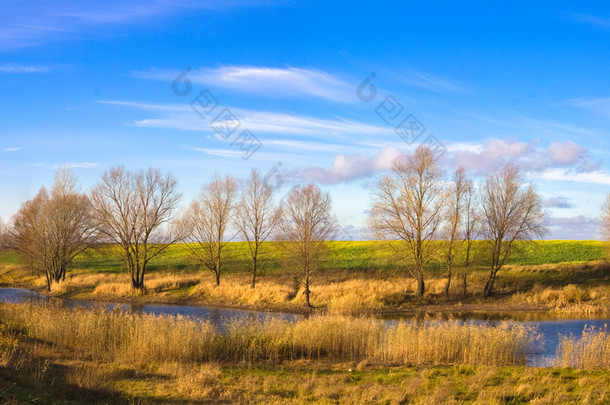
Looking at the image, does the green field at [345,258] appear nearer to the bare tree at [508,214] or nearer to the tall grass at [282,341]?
the bare tree at [508,214]

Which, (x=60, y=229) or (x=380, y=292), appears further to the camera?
(x=60, y=229)

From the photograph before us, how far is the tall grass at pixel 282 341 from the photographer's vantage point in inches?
709

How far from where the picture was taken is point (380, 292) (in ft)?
129

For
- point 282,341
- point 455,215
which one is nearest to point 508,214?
point 455,215

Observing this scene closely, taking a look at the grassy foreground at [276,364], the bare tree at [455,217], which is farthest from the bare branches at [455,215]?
the grassy foreground at [276,364]

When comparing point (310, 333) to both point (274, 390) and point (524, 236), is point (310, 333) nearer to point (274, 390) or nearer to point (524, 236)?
point (274, 390)

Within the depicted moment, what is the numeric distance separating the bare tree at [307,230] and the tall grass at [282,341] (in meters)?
16.6

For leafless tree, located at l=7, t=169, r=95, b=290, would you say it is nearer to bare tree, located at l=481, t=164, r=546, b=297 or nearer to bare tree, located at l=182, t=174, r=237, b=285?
bare tree, located at l=182, t=174, r=237, b=285

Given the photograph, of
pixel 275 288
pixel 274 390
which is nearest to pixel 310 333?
pixel 274 390

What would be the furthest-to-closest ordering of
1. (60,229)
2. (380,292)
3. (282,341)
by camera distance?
(60,229)
(380,292)
(282,341)

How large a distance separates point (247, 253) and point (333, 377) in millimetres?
59131

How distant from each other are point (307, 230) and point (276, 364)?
19913mm

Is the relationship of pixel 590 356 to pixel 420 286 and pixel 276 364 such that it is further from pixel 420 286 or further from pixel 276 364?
pixel 420 286

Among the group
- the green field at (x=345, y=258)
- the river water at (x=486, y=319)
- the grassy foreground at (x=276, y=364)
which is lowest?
the river water at (x=486, y=319)
